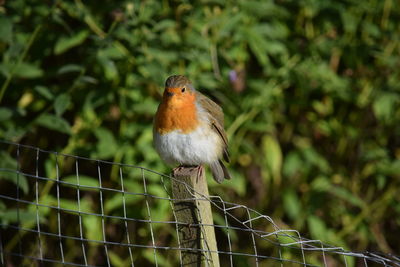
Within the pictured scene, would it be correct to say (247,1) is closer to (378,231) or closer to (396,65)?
(396,65)

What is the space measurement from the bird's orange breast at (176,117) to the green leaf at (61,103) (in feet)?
1.81

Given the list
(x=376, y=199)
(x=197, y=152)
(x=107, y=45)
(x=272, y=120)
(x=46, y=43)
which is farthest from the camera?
(x=376, y=199)

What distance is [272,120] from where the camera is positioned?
4871 millimetres

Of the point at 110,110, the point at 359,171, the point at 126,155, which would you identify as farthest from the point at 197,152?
the point at 359,171

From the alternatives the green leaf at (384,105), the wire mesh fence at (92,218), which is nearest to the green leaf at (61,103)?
the wire mesh fence at (92,218)

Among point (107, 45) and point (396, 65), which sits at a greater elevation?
point (396, 65)

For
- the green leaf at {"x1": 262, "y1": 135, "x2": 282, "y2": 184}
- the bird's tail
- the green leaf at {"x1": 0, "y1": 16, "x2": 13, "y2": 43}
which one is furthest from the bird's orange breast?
the green leaf at {"x1": 262, "y1": 135, "x2": 282, "y2": 184}

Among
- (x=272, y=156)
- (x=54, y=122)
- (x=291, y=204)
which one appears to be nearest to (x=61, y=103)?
(x=54, y=122)

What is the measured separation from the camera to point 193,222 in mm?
2543

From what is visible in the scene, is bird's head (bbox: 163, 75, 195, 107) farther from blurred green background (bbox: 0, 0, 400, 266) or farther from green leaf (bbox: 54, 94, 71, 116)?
green leaf (bbox: 54, 94, 71, 116)

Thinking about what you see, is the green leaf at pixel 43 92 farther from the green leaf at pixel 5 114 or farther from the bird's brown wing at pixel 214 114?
the bird's brown wing at pixel 214 114

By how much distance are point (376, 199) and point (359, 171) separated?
267 millimetres

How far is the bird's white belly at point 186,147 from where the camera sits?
3576 millimetres

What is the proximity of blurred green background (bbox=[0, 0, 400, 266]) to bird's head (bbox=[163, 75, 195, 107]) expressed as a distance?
1.14 ft
